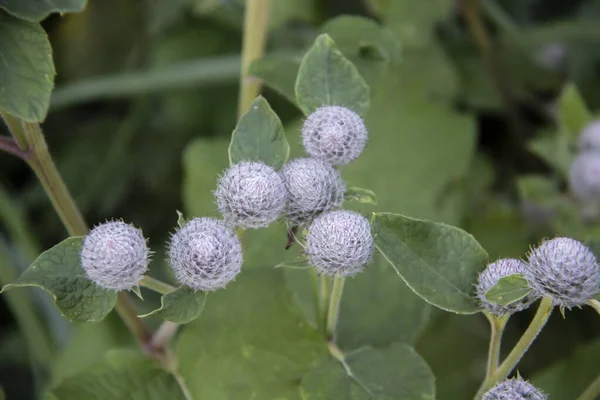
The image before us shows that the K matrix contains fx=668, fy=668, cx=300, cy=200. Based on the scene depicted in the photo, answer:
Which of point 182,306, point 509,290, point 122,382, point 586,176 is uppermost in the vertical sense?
point 509,290

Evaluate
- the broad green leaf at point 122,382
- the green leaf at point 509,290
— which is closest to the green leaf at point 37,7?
the broad green leaf at point 122,382

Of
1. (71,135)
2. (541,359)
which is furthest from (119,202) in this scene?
(541,359)

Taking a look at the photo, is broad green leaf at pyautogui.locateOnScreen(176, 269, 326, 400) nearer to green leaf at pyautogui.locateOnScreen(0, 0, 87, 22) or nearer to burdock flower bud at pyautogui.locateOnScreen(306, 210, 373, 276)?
burdock flower bud at pyautogui.locateOnScreen(306, 210, 373, 276)

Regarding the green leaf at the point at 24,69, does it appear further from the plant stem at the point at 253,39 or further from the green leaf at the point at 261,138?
the plant stem at the point at 253,39

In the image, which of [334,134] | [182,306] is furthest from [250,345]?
[334,134]

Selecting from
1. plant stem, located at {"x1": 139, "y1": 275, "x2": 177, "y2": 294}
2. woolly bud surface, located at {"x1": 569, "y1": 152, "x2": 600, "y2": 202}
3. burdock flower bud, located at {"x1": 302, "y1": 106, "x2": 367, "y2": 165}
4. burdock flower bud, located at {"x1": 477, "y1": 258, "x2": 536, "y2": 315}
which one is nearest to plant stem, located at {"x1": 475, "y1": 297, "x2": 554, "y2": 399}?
burdock flower bud, located at {"x1": 477, "y1": 258, "x2": 536, "y2": 315}

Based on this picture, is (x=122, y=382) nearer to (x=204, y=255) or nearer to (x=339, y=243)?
(x=204, y=255)

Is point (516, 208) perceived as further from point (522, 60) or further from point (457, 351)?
point (522, 60)
